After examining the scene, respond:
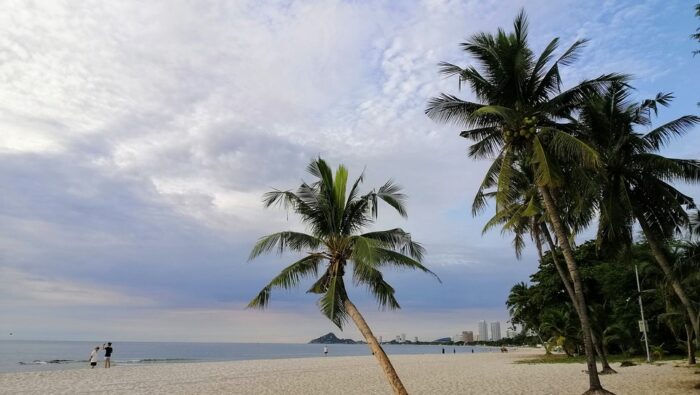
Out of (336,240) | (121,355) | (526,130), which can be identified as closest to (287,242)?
(336,240)

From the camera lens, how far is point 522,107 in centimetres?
1202

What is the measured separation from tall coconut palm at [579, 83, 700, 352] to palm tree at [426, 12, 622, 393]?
1.46m

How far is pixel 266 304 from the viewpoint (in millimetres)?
10727

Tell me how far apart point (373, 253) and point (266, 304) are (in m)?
3.19

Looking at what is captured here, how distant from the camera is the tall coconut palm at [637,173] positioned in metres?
13.0

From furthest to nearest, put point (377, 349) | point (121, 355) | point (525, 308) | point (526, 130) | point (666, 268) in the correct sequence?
point (121, 355)
point (525, 308)
point (666, 268)
point (526, 130)
point (377, 349)

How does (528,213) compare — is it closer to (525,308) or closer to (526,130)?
(526,130)

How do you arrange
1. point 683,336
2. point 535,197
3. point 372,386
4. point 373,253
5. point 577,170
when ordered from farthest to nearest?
1. point 683,336
2. point 372,386
3. point 535,197
4. point 577,170
5. point 373,253

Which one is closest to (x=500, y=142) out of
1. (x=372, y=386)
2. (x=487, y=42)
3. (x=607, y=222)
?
(x=487, y=42)

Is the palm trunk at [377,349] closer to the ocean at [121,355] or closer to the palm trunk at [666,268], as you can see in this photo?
the palm trunk at [666,268]

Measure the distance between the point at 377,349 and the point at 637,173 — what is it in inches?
370

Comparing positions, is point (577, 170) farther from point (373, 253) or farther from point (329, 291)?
point (329, 291)

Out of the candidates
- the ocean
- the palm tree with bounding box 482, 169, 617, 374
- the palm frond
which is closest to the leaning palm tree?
the palm frond

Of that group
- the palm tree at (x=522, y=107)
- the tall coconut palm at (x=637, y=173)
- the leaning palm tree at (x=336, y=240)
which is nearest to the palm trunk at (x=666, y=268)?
the tall coconut palm at (x=637, y=173)
